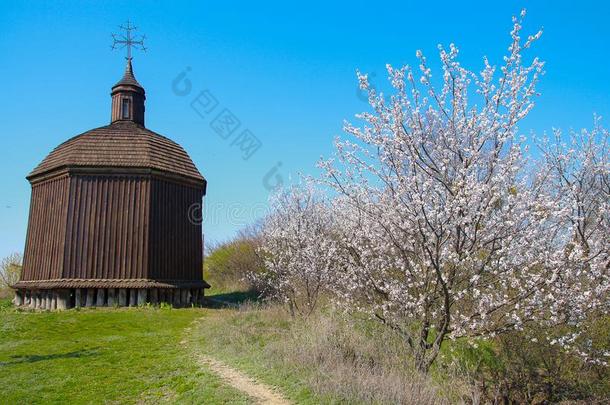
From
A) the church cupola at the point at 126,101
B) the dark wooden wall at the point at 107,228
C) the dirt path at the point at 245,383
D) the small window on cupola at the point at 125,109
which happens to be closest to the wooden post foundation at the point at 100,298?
the dark wooden wall at the point at 107,228

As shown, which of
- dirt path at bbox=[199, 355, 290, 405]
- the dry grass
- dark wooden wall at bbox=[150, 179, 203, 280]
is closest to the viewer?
the dry grass

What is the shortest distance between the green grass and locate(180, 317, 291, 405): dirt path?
190 millimetres

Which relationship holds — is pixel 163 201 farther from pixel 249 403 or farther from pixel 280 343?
pixel 249 403

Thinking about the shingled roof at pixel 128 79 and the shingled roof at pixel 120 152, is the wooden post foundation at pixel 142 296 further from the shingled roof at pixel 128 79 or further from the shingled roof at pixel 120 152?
the shingled roof at pixel 128 79

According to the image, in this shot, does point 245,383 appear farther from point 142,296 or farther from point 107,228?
point 107,228

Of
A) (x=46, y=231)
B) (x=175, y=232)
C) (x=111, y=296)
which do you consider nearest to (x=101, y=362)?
(x=111, y=296)

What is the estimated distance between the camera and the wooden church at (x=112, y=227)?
19297 mm

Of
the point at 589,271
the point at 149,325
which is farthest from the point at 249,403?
the point at 149,325

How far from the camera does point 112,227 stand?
1972 cm

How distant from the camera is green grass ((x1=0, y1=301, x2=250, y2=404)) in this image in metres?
8.59

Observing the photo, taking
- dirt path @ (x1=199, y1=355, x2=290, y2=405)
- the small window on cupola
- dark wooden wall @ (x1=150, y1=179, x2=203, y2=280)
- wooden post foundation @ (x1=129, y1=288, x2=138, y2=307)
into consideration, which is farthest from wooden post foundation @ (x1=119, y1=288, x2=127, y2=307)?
dirt path @ (x1=199, y1=355, x2=290, y2=405)

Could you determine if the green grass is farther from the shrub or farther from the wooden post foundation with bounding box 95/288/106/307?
the shrub

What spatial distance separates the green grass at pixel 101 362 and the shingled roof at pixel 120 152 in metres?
6.13

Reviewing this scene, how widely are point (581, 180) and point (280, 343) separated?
40.3 ft
